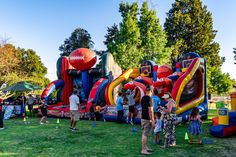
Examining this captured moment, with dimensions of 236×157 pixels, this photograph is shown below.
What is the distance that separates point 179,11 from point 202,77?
2883cm

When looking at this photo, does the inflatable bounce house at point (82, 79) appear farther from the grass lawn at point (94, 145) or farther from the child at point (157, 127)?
the child at point (157, 127)

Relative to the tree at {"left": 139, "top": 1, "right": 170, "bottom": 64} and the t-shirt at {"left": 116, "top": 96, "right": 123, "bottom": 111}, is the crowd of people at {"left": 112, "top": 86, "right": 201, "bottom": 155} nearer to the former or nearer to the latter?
the t-shirt at {"left": 116, "top": 96, "right": 123, "bottom": 111}

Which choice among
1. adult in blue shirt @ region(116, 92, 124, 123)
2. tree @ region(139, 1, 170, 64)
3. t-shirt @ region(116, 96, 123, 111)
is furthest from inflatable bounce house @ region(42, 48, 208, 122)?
tree @ region(139, 1, 170, 64)

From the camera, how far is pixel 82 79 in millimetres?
17484

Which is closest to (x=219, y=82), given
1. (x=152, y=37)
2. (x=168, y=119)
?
(x=152, y=37)

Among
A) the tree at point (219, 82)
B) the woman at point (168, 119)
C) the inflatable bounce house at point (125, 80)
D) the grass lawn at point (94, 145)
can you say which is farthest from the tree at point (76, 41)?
the woman at point (168, 119)

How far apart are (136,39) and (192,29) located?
12292 mm

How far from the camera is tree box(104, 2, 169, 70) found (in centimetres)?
3081

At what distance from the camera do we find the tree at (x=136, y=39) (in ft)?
101

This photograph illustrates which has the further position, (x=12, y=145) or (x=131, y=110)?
(x=131, y=110)

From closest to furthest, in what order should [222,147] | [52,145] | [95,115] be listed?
[222,147] → [52,145] → [95,115]

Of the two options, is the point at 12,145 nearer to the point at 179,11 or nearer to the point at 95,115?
the point at 95,115

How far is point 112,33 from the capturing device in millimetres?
38938

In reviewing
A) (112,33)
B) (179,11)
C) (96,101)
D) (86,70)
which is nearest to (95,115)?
(96,101)
